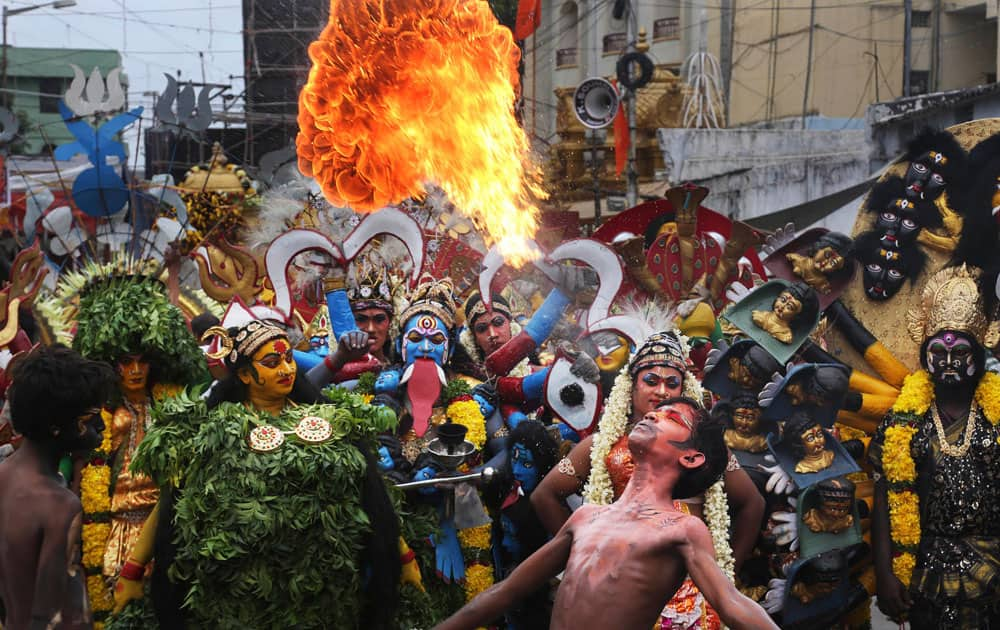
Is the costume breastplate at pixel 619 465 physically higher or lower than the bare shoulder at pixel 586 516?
lower

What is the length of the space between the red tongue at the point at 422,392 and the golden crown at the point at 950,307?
266 centimetres

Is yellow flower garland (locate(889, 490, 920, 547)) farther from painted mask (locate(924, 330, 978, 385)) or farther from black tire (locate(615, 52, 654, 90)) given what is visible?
black tire (locate(615, 52, 654, 90))

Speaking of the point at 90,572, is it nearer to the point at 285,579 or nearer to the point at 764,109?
the point at 285,579

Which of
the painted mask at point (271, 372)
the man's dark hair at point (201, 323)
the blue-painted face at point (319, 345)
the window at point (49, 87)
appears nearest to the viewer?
the painted mask at point (271, 372)

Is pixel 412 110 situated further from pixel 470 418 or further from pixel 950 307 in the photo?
pixel 950 307

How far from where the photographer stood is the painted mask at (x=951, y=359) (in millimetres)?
6738

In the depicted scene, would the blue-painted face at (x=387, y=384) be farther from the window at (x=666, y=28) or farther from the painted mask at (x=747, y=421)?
the window at (x=666, y=28)

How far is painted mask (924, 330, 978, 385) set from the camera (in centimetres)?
674

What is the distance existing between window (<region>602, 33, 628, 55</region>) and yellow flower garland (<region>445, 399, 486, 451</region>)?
80.4ft

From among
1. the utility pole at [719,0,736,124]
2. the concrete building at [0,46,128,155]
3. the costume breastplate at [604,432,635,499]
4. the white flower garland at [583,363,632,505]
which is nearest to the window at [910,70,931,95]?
the utility pole at [719,0,736,124]

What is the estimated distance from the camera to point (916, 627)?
676 centimetres

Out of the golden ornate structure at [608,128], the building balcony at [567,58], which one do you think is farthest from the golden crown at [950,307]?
the building balcony at [567,58]

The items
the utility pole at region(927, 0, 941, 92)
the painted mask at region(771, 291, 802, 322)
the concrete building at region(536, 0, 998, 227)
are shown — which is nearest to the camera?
the painted mask at region(771, 291, 802, 322)

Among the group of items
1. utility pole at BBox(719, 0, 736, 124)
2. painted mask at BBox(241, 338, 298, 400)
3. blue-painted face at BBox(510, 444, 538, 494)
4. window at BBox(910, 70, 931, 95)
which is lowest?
blue-painted face at BBox(510, 444, 538, 494)
